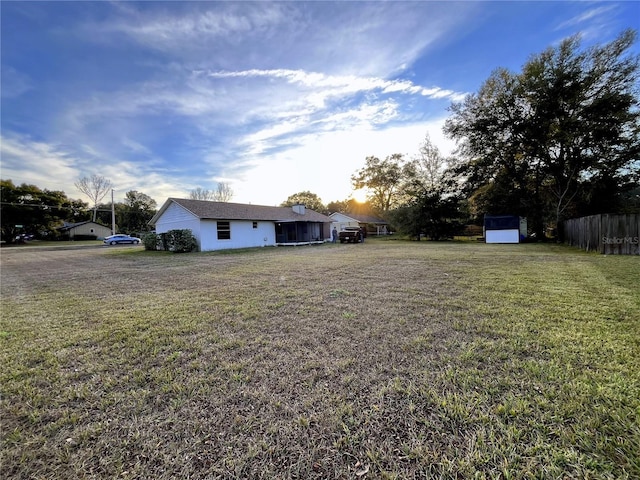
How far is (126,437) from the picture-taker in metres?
1.73

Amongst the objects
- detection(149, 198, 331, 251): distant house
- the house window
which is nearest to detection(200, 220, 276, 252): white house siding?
detection(149, 198, 331, 251): distant house

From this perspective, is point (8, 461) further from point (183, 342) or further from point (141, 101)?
point (141, 101)

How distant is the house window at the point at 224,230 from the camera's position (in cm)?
1712

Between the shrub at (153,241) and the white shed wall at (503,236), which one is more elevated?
the shrub at (153,241)

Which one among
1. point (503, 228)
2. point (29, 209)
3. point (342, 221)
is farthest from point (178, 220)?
point (29, 209)

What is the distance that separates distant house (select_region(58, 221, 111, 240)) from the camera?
39281 millimetres

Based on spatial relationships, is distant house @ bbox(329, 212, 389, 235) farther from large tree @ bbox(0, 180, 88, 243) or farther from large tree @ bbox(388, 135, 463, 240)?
large tree @ bbox(0, 180, 88, 243)

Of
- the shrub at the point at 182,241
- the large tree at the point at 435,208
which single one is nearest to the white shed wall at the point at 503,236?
the large tree at the point at 435,208

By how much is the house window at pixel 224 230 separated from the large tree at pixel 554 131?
2001 centimetres

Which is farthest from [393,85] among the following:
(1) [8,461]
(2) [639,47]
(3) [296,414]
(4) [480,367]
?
(2) [639,47]

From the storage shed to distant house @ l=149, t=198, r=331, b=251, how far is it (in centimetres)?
1388

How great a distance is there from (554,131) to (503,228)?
705 cm

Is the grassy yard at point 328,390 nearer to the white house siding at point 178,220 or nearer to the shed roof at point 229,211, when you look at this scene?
the white house siding at point 178,220

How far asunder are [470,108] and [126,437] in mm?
26256
